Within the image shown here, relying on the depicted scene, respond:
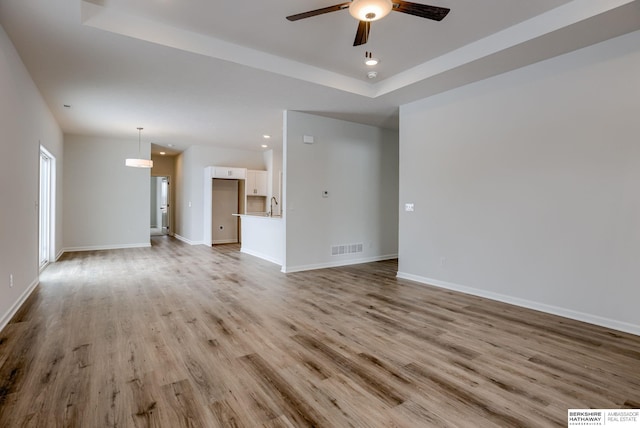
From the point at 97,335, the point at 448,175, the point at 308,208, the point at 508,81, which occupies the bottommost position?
the point at 97,335

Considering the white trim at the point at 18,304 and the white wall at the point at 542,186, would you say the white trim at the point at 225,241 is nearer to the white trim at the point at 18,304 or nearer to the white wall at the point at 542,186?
the white trim at the point at 18,304

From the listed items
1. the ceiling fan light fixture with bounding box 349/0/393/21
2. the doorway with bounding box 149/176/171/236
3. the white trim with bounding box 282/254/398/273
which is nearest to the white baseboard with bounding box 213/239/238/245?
the doorway with bounding box 149/176/171/236

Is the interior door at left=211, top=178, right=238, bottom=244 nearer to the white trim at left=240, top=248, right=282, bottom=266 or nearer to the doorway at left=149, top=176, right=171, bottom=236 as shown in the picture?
the white trim at left=240, top=248, right=282, bottom=266

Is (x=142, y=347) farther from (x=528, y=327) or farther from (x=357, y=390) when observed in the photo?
(x=528, y=327)

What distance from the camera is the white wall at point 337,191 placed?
18.3 ft

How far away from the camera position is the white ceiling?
2875mm

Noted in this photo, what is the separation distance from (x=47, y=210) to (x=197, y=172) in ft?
11.8

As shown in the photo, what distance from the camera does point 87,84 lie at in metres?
4.31

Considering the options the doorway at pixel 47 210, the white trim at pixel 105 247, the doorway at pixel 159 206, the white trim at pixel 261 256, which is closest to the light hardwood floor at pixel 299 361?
the white trim at pixel 261 256

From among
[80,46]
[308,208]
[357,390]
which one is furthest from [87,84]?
[357,390]

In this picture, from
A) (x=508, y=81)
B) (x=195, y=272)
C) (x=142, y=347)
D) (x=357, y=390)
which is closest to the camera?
(x=357, y=390)

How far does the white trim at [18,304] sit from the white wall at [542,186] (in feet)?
16.4

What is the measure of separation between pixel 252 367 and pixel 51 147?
20.3 feet

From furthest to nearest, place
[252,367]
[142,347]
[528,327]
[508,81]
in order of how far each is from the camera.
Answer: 1. [508,81]
2. [528,327]
3. [142,347]
4. [252,367]
